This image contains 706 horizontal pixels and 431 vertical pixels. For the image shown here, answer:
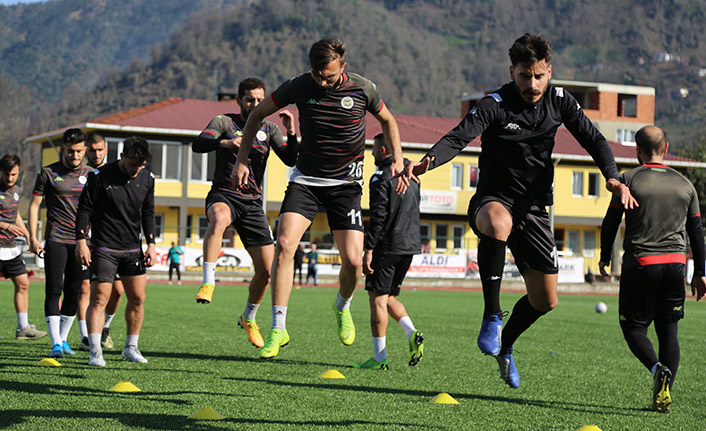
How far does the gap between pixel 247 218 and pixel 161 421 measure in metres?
3.20

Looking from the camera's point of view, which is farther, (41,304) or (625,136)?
(625,136)

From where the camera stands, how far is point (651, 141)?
7.13 metres

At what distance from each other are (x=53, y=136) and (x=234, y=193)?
43425 mm

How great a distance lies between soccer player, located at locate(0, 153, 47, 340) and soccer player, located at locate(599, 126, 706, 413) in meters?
7.05

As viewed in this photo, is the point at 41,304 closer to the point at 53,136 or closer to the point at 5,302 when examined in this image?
the point at 5,302

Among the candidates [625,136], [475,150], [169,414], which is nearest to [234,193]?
[169,414]

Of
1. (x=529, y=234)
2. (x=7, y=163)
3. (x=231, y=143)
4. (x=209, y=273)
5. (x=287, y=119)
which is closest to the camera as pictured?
(x=529, y=234)

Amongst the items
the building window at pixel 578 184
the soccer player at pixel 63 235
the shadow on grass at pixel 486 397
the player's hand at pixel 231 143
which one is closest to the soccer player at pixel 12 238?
the soccer player at pixel 63 235

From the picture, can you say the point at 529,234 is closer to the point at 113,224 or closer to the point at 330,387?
the point at 330,387

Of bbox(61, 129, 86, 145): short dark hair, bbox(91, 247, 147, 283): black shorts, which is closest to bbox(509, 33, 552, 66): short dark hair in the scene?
bbox(91, 247, 147, 283): black shorts

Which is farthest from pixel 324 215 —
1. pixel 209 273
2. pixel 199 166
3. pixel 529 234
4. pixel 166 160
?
pixel 529 234

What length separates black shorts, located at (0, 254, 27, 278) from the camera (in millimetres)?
11025

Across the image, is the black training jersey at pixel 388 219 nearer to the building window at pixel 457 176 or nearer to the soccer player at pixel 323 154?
the soccer player at pixel 323 154

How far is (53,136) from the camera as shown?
4925cm
